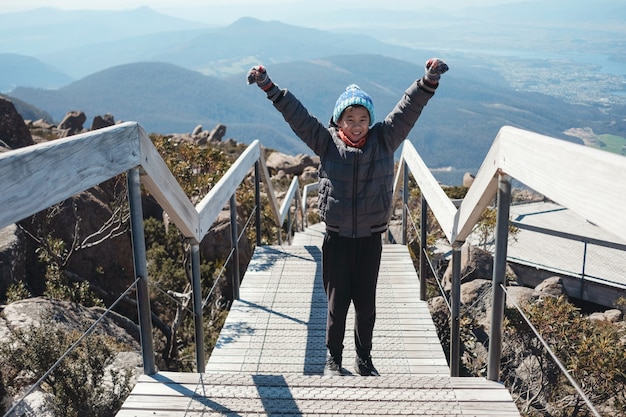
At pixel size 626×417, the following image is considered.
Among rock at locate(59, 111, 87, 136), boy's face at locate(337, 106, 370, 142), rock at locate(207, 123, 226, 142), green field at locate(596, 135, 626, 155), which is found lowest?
green field at locate(596, 135, 626, 155)

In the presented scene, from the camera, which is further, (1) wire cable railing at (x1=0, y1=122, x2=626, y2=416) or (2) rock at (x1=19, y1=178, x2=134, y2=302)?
(2) rock at (x1=19, y1=178, x2=134, y2=302)

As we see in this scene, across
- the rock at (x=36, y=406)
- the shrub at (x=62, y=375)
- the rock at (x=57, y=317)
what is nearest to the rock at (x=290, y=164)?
the rock at (x=57, y=317)

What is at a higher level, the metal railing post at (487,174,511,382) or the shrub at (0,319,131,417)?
the metal railing post at (487,174,511,382)

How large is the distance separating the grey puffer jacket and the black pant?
0.09 metres

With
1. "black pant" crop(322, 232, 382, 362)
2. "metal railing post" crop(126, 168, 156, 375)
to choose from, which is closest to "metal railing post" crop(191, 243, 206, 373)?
"metal railing post" crop(126, 168, 156, 375)

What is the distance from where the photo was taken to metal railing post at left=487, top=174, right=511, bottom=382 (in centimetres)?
222

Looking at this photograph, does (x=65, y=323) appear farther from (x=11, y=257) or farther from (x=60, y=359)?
(x=60, y=359)

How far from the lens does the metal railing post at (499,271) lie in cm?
222

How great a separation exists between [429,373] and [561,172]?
79.0 inches

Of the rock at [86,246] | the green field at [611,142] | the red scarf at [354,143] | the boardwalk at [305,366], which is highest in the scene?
the red scarf at [354,143]

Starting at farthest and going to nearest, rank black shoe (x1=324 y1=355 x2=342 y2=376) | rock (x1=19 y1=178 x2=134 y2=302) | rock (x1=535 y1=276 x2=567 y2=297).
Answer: rock (x1=535 y1=276 x2=567 y2=297), rock (x1=19 y1=178 x2=134 y2=302), black shoe (x1=324 y1=355 x2=342 y2=376)

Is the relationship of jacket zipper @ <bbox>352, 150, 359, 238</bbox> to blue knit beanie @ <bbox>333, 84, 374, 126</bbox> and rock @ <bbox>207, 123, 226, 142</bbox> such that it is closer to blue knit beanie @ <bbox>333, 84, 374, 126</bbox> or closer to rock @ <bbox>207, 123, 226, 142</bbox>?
blue knit beanie @ <bbox>333, 84, 374, 126</bbox>

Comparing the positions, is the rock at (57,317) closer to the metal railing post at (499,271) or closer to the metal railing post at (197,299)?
the metal railing post at (197,299)

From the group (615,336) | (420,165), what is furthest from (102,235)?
(615,336)
